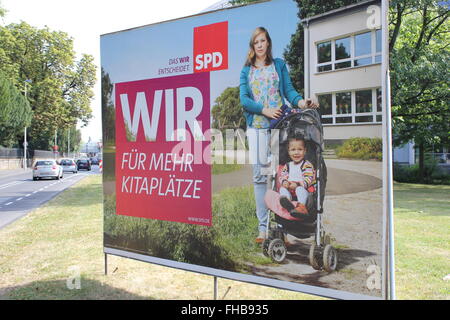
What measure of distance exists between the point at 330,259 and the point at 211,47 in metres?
2.60

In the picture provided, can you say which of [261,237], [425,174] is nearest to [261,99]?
[261,237]

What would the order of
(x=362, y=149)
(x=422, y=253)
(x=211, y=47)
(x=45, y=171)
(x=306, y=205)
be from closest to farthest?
1. (x=362, y=149)
2. (x=306, y=205)
3. (x=211, y=47)
4. (x=422, y=253)
5. (x=45, y=171)

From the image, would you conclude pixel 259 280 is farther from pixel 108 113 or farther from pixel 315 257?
pixel 108 113

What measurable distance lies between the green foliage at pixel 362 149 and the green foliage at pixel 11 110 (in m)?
Result: 41.1

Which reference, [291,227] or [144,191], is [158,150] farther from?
[291,227]

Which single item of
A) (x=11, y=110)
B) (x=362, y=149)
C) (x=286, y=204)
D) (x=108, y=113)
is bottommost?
(x=286, y=204)

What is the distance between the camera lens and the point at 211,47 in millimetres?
4578

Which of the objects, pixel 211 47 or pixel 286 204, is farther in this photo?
pixel 211 47

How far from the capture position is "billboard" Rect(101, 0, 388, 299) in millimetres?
3523

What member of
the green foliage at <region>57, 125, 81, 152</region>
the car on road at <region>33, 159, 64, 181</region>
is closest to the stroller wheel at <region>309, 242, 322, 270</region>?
the car on road at <region>33, 159, 64, 181</region>

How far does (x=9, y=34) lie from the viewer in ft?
153

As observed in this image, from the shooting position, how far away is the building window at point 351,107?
3451 millimetres
